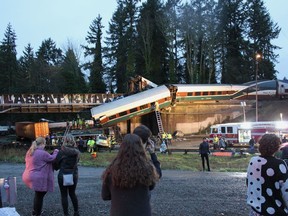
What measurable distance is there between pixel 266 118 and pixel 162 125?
16.0m

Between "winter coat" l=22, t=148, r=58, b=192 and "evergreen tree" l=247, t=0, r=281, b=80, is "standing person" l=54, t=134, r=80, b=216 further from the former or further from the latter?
"evergreen tree" l=247, t=0, r=281, b=80

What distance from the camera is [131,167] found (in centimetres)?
422

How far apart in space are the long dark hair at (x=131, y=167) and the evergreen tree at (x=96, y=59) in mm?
77936

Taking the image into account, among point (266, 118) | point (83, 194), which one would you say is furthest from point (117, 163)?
point (266, 118)

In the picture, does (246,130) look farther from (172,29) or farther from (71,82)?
(71,82)

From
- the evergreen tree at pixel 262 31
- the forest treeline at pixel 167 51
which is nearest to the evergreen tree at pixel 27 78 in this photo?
the forest treeline at pixel 167 51

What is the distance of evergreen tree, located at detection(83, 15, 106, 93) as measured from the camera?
82.0 m

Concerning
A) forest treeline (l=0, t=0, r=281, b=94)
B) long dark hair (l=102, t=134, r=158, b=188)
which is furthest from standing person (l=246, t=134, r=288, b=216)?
forest treeline (l=0, t=0, r=281, b=94)

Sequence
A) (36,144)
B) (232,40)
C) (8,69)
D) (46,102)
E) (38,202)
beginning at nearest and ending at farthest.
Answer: (36,144)
(38,202)
(46,102)
(232,40)
(8,69)

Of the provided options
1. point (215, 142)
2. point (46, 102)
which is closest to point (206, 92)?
point (215, 142)

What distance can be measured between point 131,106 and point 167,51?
38.9 metres

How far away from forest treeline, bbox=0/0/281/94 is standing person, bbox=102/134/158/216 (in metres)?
A: 72.4

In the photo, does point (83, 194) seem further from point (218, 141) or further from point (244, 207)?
point (218, 141)

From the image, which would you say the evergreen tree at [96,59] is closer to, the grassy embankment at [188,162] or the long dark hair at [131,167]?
the grassy embankment at [188,162]
